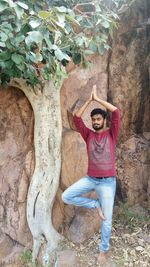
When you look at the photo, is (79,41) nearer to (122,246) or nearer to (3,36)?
(3,36)

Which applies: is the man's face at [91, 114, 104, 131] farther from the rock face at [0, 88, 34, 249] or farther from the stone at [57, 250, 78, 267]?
the stone at [57, 250, 78, 267]

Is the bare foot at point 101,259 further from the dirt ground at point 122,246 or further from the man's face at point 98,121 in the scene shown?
the man's face at point 98,121

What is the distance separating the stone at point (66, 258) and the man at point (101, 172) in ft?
1.05

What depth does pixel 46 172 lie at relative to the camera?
164 inches

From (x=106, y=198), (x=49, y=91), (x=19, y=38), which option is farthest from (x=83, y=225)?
(x=19, y=38)

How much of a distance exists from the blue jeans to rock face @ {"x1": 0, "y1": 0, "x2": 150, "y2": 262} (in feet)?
2.00

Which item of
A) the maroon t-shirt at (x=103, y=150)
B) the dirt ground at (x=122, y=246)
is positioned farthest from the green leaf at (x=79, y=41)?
the dirt ground at (x=122, y=246)

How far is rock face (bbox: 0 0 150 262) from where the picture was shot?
169 inches

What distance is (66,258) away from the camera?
3975 mm

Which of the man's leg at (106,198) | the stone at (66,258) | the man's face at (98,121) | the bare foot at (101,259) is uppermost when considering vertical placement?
the man's face at (98,121)

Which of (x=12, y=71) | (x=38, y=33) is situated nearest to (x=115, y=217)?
(x=12, y=71)

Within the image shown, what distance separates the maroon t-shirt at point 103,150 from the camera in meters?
3.69

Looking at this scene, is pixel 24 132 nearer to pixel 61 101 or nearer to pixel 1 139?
pixel 1 139

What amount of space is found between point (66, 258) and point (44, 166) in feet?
3.65
